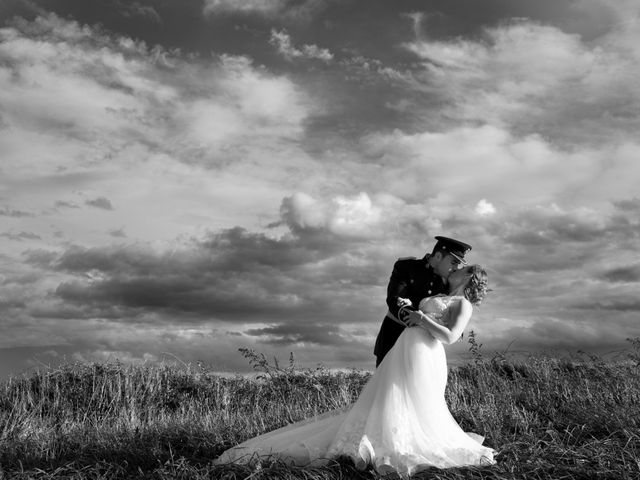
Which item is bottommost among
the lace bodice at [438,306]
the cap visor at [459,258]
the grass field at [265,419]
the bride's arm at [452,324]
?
the grass field at [265,419]

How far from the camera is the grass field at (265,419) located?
6734 millimetres

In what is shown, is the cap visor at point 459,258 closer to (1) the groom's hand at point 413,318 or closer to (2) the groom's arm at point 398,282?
(1) the groom's hand at point 413,318

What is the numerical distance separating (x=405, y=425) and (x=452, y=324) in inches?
43.3

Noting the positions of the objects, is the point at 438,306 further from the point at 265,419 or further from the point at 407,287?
the point at 265,419

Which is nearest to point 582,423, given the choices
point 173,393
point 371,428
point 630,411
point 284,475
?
point 630,411

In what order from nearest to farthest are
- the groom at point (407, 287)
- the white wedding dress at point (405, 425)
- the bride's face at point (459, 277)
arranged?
the white wedding dress at point (405, 425), the bride's face at point (459, 277), the groom at point (407, 287)

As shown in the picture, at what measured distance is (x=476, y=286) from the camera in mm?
6727

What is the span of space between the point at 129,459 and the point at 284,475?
7.69 feet

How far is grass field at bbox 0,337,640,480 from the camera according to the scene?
673 cm

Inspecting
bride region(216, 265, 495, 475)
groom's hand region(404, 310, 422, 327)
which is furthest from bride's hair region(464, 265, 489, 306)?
groom's hand region(404, 310, 422, 327)

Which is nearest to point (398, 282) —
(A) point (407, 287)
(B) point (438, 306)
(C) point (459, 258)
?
(A) point (407, 287)

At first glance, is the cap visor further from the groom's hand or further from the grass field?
the grass field

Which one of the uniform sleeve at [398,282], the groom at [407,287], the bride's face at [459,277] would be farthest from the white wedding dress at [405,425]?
the uniform sleeve at [398,282]

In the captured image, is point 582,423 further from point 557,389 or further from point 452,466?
point 452,466
